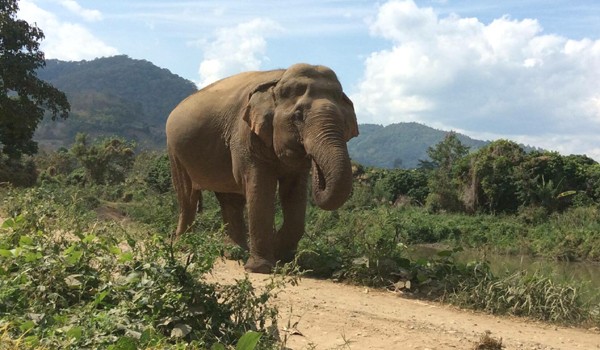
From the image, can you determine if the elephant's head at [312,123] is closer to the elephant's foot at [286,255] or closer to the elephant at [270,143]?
the elephant at [270,143]

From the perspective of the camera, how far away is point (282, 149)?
6.99 meters

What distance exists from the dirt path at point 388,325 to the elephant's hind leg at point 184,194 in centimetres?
272

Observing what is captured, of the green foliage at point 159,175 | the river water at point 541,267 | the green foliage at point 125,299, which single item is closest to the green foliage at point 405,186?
the river water at point 541,267

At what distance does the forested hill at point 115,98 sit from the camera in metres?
103

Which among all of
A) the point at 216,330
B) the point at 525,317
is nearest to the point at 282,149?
the point at 525,317

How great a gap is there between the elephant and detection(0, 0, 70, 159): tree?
38.3 ft

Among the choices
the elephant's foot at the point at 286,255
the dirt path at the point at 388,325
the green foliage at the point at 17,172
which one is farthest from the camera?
the green foliage at the point at 17,172

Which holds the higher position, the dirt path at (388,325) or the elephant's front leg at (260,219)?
the elephant's front leg at (260,219)

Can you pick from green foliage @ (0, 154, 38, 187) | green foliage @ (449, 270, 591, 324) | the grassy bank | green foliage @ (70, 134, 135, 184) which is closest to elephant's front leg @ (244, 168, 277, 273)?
the grassy bank

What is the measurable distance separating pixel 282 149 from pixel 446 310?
2452 mm

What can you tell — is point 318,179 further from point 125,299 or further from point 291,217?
point 125,299

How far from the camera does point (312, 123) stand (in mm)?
6633

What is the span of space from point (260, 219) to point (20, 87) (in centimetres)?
1427

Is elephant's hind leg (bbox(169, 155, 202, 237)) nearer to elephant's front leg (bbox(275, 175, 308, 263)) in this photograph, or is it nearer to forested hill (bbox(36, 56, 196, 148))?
elephant's front leg (bbox(275, 175, 308, 263))
